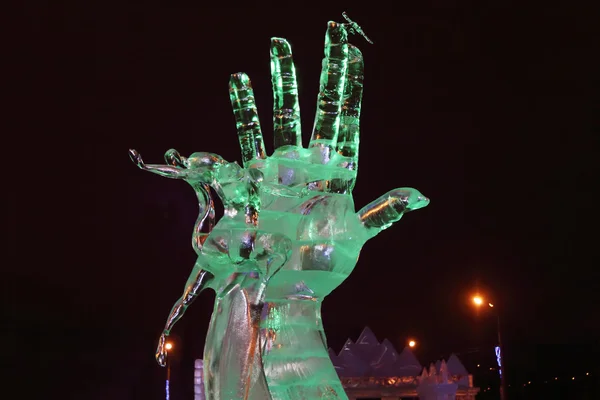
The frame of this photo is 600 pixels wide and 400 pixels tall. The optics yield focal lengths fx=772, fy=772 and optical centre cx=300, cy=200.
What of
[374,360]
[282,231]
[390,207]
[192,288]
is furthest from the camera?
[374,360]

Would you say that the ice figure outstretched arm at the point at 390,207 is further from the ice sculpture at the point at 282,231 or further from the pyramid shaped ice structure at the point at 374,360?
the pyramid shaped ice structure at the point at 374,360

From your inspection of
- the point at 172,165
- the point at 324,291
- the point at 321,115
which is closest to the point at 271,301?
the point at 324,291

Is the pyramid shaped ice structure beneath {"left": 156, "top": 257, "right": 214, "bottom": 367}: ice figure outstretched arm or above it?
above

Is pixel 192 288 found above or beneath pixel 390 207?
beneath

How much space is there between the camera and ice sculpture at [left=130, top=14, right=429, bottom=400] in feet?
11.0

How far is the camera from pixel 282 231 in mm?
3928

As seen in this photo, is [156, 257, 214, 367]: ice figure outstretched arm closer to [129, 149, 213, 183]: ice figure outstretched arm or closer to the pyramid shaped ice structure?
[129, 149, 213, 183]: ice figure outstretched arm

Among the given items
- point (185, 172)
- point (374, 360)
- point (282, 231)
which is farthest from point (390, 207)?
point (374, 360)

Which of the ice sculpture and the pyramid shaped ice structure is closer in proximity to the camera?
the ice sculpture

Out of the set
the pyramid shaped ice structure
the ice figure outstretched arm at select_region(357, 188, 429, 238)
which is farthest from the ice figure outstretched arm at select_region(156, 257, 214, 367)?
the pyramid shaped ice structure

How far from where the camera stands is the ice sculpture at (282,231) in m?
3.37

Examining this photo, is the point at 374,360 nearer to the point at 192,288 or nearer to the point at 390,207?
the point at 390,207

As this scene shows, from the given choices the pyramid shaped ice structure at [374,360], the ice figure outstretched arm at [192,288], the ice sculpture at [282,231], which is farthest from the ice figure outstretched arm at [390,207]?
the pyramid shaped ice structure at [374,360]

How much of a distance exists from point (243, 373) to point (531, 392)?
12.4 meters
